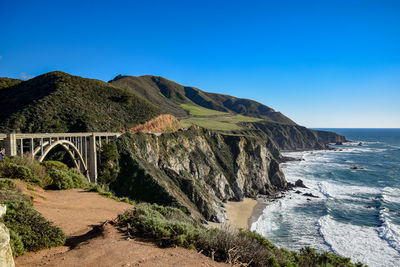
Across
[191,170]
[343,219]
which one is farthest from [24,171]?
[343,219]

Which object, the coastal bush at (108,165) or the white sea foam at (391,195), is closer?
the coastal bush at (108,165)

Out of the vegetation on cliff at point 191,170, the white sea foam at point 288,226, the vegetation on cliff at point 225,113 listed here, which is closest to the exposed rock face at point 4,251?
the vegetation on cliff at point 191,170

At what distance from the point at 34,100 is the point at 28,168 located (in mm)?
26955

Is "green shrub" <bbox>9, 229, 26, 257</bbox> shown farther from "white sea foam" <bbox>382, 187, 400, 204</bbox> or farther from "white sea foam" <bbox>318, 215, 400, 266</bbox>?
"white sea foam" <bbox>382, 187, 400, 204</bbox>

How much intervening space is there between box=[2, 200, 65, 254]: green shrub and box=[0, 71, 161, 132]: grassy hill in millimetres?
26212

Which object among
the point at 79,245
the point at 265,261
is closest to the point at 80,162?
the point at 79,245

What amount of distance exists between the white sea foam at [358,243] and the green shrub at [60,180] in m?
24.7

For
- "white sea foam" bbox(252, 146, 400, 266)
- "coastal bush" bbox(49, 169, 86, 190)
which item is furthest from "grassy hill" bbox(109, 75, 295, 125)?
"coastal bush" bbox(49, 169, 86, 190)

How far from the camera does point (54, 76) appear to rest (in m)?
41.6

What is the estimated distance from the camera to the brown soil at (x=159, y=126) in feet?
128

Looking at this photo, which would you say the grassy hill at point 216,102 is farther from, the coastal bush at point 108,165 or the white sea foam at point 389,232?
the white sea foam at point 389,232

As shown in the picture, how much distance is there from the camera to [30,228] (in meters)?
6.19

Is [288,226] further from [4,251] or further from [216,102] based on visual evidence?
[216,102]

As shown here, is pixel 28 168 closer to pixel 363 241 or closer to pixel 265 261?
pixel 265 261
